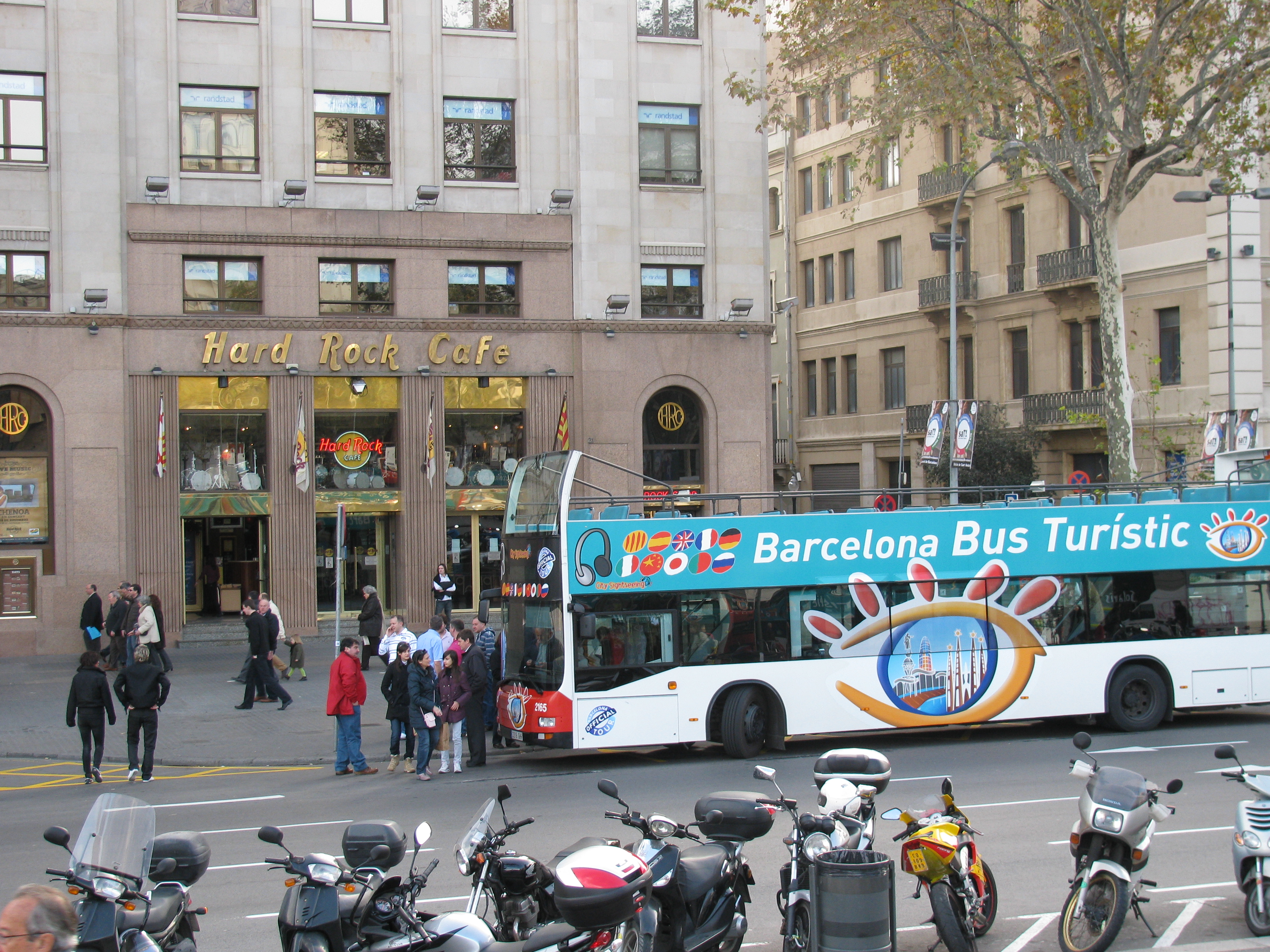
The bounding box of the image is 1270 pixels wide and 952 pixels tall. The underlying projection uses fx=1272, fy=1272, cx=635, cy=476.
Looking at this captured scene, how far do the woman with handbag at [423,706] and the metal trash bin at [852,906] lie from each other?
933cm

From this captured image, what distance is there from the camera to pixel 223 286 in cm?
2991

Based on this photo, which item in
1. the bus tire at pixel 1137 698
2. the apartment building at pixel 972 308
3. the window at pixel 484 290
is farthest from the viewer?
the apartment building at pixel 972 308

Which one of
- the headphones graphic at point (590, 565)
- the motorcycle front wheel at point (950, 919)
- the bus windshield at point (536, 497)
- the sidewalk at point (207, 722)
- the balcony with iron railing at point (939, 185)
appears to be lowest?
the sidewalk at point (207, 722)

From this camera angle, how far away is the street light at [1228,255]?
26406mm

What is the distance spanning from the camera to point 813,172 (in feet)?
163

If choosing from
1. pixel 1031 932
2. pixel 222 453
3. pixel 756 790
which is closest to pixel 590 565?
pixel 756 790

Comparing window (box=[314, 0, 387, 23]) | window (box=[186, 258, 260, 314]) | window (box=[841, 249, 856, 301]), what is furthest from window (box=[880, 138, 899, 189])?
window (box=[186, 258, 260, 314])

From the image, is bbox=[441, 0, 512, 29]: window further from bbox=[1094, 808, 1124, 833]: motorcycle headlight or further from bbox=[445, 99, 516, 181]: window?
bbox=[1094, 808, 1124, 833]: motorcycle headlight

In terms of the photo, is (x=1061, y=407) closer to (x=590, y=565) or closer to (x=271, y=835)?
(x=590, y=565)

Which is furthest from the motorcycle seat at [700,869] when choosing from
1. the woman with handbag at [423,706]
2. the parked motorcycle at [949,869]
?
the woman with handbag at [423,706]

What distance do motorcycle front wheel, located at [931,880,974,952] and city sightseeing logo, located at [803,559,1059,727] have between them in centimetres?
873

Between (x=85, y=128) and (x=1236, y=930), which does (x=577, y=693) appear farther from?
(x=85, y=128)

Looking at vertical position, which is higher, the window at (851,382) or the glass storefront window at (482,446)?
the window at (851,382)

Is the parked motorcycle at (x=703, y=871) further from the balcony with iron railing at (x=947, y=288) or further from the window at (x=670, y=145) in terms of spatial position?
the balcony with iron railing at (x=947, y=288)
